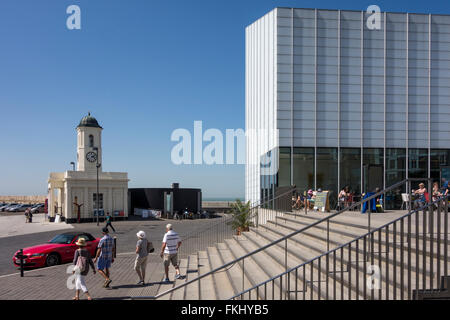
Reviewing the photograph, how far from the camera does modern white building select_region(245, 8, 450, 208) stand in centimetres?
2156

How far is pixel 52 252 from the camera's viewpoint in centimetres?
1265

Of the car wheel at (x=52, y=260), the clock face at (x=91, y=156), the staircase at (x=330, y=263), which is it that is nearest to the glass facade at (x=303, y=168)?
the staircase at (x=330, y=263)

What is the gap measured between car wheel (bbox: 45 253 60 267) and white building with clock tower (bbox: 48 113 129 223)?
2288 cm

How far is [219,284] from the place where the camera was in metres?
7.93

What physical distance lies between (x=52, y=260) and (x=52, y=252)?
319 mm

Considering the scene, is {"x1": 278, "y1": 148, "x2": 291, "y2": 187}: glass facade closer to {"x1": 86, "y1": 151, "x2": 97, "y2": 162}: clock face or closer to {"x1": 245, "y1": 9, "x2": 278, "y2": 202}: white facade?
{"x1": 245, "y1": 9, "x2": 278, "y2": 202}: white facade

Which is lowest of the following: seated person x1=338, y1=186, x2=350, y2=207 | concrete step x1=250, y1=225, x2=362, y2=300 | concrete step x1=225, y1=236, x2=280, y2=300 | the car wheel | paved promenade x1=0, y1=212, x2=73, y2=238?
paved promenade x1=0, y1=212, x2=73, y2=238

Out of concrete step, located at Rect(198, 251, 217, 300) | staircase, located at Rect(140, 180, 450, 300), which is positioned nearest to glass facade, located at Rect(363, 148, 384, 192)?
staircase, located at Rect(140, 180, 450, 300)

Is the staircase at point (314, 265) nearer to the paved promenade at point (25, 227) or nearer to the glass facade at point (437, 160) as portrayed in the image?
the glass facade at point (437, 160)

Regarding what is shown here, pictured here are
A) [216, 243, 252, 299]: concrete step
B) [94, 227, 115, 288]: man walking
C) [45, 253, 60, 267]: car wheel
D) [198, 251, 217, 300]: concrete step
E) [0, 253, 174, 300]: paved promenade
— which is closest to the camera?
[216, 243, 252, 299]: concrete step

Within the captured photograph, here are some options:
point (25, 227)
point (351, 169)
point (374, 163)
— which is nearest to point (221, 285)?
point (351, 169)

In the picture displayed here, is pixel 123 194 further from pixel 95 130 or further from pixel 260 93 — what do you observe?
pixel 260 93

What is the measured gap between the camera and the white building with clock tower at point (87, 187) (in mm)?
34312
